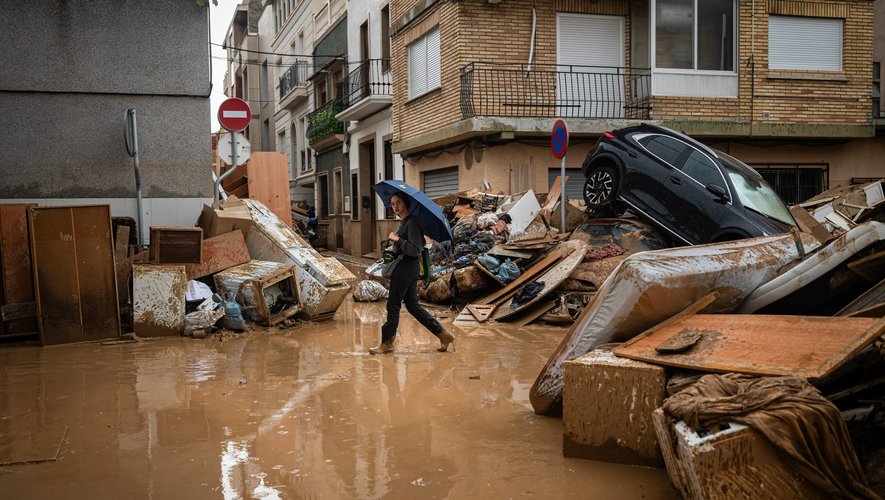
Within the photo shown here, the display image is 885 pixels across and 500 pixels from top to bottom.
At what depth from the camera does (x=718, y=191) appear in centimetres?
1073

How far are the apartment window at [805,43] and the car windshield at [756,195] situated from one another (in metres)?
7.46

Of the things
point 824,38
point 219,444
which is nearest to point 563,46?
point 824,38

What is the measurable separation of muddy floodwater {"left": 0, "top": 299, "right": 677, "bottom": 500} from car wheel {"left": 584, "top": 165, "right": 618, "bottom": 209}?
4629mm

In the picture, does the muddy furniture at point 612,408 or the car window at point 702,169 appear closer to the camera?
the muddy furniture at point 612,408

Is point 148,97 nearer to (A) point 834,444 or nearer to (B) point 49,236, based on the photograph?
(B) point 49,236

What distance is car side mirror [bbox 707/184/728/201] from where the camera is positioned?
10703 mm

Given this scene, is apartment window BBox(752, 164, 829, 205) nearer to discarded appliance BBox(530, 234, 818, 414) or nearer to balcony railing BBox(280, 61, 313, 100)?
A: discarded appliance BBox(530, 234, 818, 414)

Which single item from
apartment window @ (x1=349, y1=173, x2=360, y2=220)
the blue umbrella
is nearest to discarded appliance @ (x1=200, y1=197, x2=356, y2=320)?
the blue umbrella

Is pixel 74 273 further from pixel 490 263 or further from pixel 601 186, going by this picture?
pixel 601 186

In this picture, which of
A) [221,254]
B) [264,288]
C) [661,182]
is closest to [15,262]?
[221,254]

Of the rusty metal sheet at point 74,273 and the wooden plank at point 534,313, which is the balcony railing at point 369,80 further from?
the rusty metal sheet at point 74,273

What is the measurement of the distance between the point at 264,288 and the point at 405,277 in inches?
98.7

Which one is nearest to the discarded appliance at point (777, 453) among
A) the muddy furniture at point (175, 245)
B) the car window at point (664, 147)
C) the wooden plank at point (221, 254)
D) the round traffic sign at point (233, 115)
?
the muddy furniture at point (175, 245)

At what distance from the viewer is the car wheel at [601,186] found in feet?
38.9
